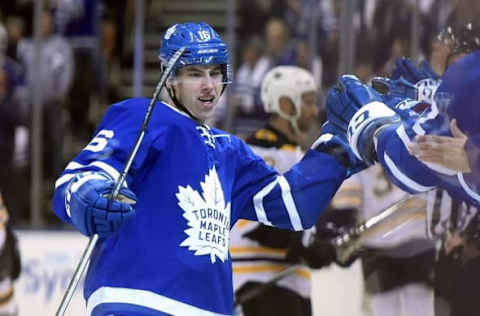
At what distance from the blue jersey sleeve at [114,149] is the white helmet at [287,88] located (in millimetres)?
1941

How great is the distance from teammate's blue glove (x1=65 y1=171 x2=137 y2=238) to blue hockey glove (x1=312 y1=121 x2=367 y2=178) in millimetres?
618

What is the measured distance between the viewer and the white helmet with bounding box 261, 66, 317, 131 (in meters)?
4.78

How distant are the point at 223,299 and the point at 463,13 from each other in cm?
121

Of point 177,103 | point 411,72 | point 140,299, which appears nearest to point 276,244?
point 411,72

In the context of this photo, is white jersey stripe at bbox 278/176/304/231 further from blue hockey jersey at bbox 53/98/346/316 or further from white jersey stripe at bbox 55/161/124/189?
white jersey stripe at bbox 55/161/124/189

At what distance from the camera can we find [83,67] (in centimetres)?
596

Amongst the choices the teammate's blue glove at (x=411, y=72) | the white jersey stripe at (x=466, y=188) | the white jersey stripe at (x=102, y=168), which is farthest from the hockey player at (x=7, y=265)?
the white jersey stripe at (x=466, y=188)

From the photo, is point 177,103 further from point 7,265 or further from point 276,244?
point 7,265

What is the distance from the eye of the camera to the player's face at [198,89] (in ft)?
9.54

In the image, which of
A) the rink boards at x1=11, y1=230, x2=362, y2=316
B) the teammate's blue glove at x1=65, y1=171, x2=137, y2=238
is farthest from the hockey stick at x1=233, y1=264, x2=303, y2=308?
the teammate's blue glove at x1=65, y1=171, x2=137, y2=238

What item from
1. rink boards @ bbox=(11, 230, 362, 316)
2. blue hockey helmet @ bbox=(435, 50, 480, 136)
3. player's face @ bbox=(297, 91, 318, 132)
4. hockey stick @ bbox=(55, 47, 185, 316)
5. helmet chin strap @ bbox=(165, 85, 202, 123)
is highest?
blue hockey helmet @ bbox=(435, 50, 480, 136)

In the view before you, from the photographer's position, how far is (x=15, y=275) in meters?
5.57

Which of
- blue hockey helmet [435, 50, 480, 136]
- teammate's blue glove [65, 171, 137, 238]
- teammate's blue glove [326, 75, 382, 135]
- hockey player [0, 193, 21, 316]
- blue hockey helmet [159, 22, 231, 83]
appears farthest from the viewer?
hockey player [0, 193, 21, 316]

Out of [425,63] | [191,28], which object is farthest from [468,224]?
[191,28]
